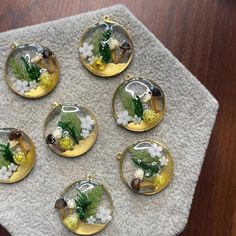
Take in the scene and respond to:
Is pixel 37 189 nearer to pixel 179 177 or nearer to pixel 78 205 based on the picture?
pixel 78 205

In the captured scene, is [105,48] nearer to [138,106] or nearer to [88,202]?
[138,106]

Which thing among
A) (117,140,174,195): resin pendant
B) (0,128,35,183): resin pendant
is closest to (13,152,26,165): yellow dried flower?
(0,128,35,183): resin pendant

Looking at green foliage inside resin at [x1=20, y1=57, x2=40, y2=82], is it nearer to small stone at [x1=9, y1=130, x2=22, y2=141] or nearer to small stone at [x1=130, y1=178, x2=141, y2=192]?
small stone at [x1=9, y1=130, x2=22, y2=141]

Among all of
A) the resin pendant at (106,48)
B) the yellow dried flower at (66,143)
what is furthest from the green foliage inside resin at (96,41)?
the yellow dried flower at (66,143)

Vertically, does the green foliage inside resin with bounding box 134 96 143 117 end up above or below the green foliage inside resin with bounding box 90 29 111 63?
below

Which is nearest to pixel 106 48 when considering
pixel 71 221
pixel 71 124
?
pixel 71 124
